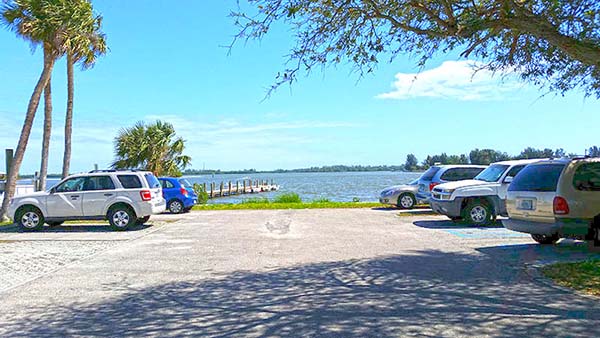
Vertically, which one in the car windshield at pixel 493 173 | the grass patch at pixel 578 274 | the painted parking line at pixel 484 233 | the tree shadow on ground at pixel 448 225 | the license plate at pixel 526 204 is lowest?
the grass patch at pixel 578 274

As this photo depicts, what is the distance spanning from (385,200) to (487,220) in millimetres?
6998

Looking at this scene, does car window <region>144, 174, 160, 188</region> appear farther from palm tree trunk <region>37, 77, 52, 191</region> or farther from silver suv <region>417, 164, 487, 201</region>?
silver suv <region>417, 164, 487, 201</region>

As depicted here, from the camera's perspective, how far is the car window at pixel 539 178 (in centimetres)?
944

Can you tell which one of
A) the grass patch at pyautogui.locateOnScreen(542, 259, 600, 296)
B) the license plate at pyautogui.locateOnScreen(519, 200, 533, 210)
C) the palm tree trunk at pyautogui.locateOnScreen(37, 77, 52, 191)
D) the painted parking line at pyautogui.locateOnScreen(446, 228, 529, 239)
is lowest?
the grass patch at pyautogui.locateOnScreen(542, 259, 600, 296)

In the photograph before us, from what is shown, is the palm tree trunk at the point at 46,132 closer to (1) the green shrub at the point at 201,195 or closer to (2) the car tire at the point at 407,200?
(1) the green shrub at the point at 201,195

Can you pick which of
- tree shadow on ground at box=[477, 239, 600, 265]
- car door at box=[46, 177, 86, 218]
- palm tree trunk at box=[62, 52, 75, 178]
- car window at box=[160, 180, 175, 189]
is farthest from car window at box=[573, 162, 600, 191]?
palm tree trunk at box=[62, 52, 75, 178]

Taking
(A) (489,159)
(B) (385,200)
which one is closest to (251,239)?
(B) (385,200)

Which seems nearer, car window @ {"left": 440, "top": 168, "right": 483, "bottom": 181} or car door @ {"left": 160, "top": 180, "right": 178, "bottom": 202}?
car window @ {"left": 440, "top": 168, "right": 483, "bottom": 181}

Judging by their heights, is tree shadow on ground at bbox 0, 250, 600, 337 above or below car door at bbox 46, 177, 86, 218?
below

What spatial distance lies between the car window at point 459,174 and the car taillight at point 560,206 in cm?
892

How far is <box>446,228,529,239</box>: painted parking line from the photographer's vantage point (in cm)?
1253

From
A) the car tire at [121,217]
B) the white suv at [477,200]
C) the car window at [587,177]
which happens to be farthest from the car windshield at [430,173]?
the car tire at [121,217]

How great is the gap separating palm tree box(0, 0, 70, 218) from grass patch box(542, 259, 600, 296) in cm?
1591

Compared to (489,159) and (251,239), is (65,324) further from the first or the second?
(489,159)
